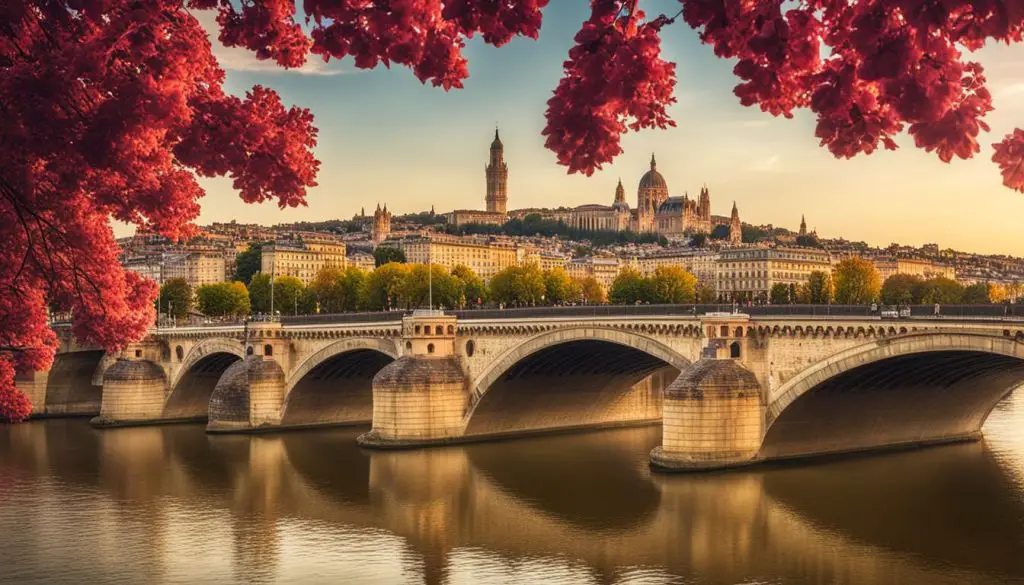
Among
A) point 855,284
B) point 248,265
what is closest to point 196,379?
point 855,284

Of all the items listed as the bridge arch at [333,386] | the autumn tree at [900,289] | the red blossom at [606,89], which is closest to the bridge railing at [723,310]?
the bridge arch at [333,386]

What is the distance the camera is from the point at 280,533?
1217 inches

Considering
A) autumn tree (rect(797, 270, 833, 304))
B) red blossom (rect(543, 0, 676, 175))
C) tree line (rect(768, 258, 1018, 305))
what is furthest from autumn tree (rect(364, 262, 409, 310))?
red blossom (rect(543, 0, 676, 175))

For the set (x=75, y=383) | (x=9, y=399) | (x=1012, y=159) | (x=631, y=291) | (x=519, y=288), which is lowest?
(x=75, y=383)

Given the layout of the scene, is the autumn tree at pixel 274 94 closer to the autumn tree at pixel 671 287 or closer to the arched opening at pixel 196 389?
the arched opening at pixel 196 389

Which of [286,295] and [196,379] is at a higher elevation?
[286,295]

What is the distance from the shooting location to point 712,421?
3591 cm

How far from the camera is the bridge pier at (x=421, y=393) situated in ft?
150

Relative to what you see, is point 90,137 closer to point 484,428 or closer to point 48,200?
point 48,200

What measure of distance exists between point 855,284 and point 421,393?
5886 cm

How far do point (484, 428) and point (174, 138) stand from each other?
40.8 m

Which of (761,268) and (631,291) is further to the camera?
(761,268)

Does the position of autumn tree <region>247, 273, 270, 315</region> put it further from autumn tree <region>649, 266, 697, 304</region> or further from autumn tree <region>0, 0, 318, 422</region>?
autumn tree <region>0, 0, 318, 422</region>

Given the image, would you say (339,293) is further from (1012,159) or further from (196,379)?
(1012,159)
